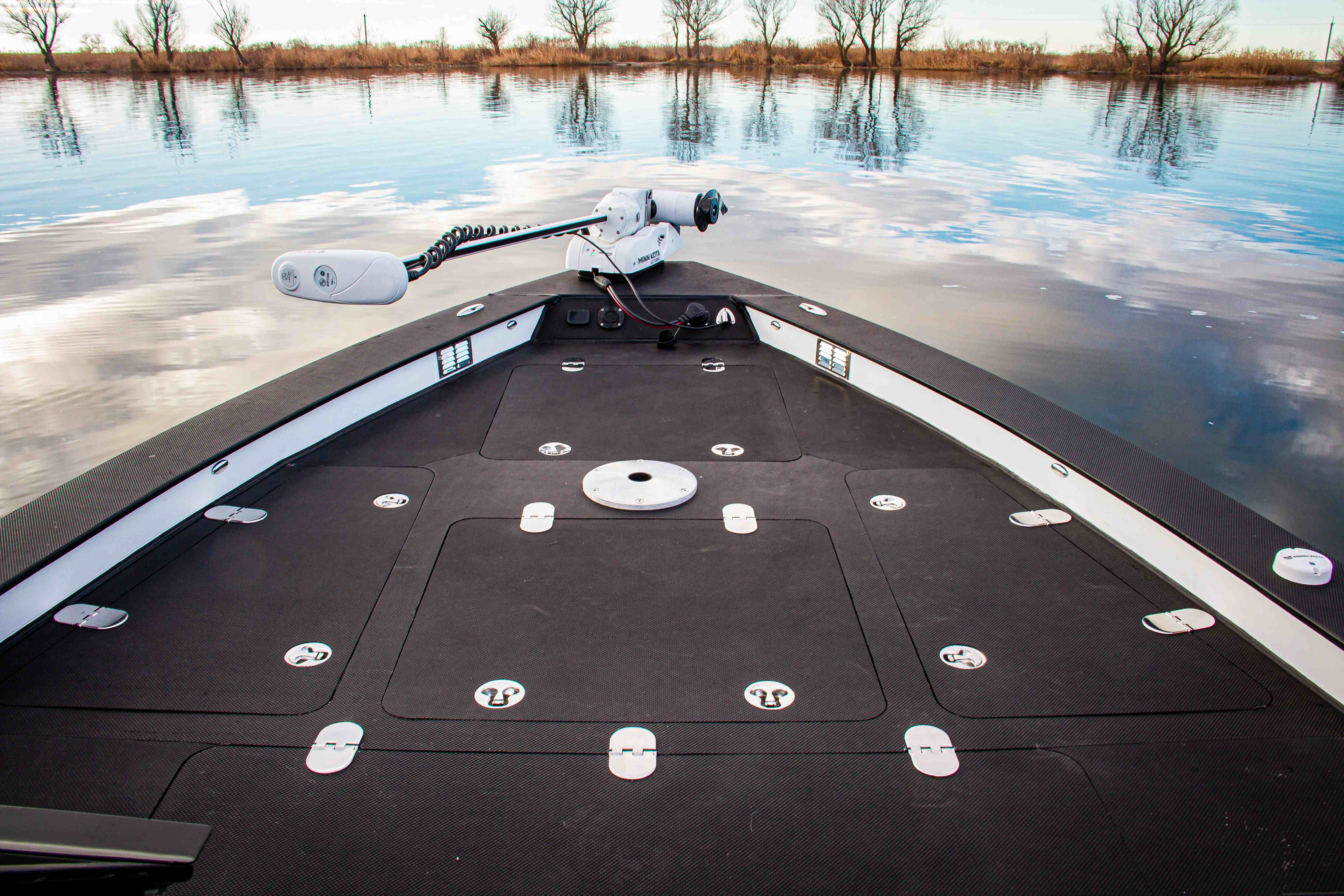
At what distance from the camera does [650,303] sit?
158 inches

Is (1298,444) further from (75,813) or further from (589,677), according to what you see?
(75,813)

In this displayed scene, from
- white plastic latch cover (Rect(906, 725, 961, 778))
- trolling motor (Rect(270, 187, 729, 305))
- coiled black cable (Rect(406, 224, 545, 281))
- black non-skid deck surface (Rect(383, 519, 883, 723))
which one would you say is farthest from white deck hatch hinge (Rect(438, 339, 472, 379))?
white plastic latch cover (Rect(906, 725, 961, 778))

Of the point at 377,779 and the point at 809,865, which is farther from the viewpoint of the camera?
the point at 377,779

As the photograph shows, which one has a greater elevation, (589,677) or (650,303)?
(650,303)

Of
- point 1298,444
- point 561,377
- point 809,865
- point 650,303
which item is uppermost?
point 650,303

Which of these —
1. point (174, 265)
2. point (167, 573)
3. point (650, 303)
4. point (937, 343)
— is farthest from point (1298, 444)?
point (174, 265)

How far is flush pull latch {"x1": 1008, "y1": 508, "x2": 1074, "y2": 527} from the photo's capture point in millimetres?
2322

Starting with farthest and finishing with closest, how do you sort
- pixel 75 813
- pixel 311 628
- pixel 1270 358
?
pixel 1270 358 < pixel 311 628 < pixel 75 813

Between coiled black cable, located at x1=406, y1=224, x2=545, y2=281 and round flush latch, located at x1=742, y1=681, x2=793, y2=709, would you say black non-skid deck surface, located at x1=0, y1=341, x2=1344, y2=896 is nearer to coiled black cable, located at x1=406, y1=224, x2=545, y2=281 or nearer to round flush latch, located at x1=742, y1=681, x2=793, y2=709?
round flush latch, located at x1=742, y1=681, x2=793, y2=709

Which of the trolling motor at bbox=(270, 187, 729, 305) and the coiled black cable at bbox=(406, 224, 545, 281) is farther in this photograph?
the coiled black cable at bbox=(406, 224, 545, 281)

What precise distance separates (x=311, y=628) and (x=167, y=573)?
1.67 feet

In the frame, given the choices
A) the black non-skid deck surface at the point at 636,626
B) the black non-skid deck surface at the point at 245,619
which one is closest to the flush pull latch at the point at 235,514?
the black non-skid deck surface at the point at 245,619

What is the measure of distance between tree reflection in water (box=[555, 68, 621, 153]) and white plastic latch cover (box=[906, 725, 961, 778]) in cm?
1617

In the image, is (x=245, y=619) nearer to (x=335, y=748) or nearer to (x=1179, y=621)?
(x=335, y=748)
